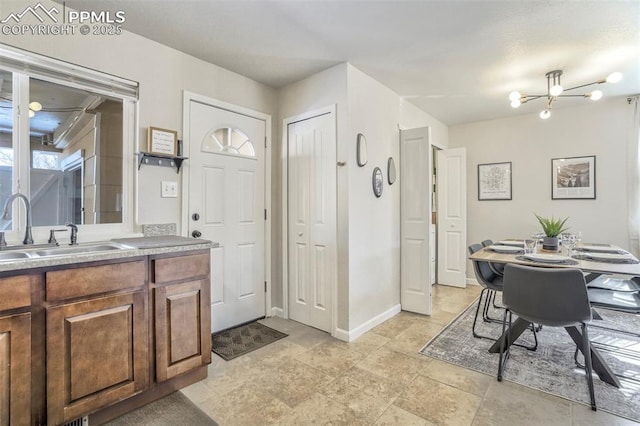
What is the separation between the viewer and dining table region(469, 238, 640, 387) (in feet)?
6.57

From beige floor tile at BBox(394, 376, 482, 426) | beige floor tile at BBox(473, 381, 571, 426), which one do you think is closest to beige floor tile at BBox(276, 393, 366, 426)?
beige floor tile at BBox(394, 376, 482, 426)

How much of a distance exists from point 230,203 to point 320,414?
196cm

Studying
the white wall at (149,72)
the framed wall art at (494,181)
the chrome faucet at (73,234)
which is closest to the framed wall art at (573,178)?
the framed wall art at (494,181)

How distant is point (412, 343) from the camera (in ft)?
8.70

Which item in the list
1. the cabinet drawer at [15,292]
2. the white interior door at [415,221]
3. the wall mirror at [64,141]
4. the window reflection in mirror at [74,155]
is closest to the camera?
the cabinet drawer at [15,292]

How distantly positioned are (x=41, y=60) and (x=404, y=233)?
3435mm

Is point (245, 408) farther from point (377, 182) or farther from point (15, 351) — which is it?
point (377, 182)

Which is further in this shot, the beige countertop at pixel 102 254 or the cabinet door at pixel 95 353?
the cabinet door at pixel 95 353

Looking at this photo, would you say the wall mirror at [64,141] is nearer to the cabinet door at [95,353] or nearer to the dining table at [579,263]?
the cabinet door at [95,353]

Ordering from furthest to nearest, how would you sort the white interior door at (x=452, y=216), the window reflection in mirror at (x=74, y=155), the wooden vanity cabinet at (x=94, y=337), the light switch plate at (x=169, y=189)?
1. the white interior door at (x=452, y=216)
2. the light switch plate at (x=169, y=189)
3. the window reflection in mirror at (x=74, y=155)
4. the wooden vanity cabinet at (x=94, y=337)

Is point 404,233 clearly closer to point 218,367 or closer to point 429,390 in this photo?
point 429,390

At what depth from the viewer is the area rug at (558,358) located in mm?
1894

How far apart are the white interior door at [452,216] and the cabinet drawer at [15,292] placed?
4610 millimetres

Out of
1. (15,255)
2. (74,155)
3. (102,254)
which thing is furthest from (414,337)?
(74,155)
